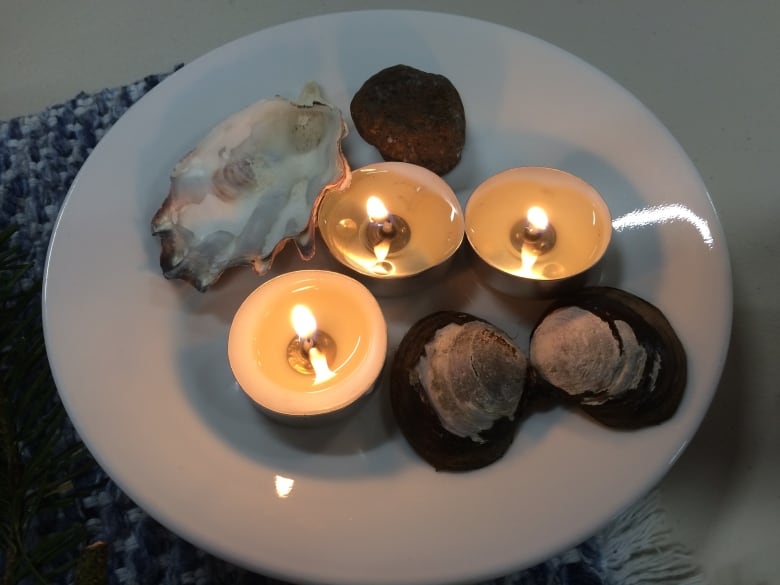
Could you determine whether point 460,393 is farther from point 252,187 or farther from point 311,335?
point 252,187

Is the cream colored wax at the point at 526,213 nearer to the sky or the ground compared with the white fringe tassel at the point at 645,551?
nearer to the sky

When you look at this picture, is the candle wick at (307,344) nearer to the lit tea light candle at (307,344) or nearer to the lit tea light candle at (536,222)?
the lit tea light candle at (307,344)

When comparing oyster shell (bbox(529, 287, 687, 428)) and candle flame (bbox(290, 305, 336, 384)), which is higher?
oyster shell (bbox(529, 287, 687, 428))

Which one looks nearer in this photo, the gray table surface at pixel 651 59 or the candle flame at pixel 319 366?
the candle flame at pixel 319 366

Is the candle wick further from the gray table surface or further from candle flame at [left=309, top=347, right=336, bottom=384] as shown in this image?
the gray table surface

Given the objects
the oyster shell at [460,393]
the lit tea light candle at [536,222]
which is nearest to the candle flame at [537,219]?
the lit tea light candle at [536,222]

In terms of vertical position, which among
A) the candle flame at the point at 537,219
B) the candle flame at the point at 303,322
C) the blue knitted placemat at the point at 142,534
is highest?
the candle flame at the point at 537,219

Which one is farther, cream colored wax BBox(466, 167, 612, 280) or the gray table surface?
the gray table surface

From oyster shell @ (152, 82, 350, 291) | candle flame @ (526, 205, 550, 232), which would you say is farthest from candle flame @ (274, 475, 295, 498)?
candle flame @ (526, 205, 550, 232)
